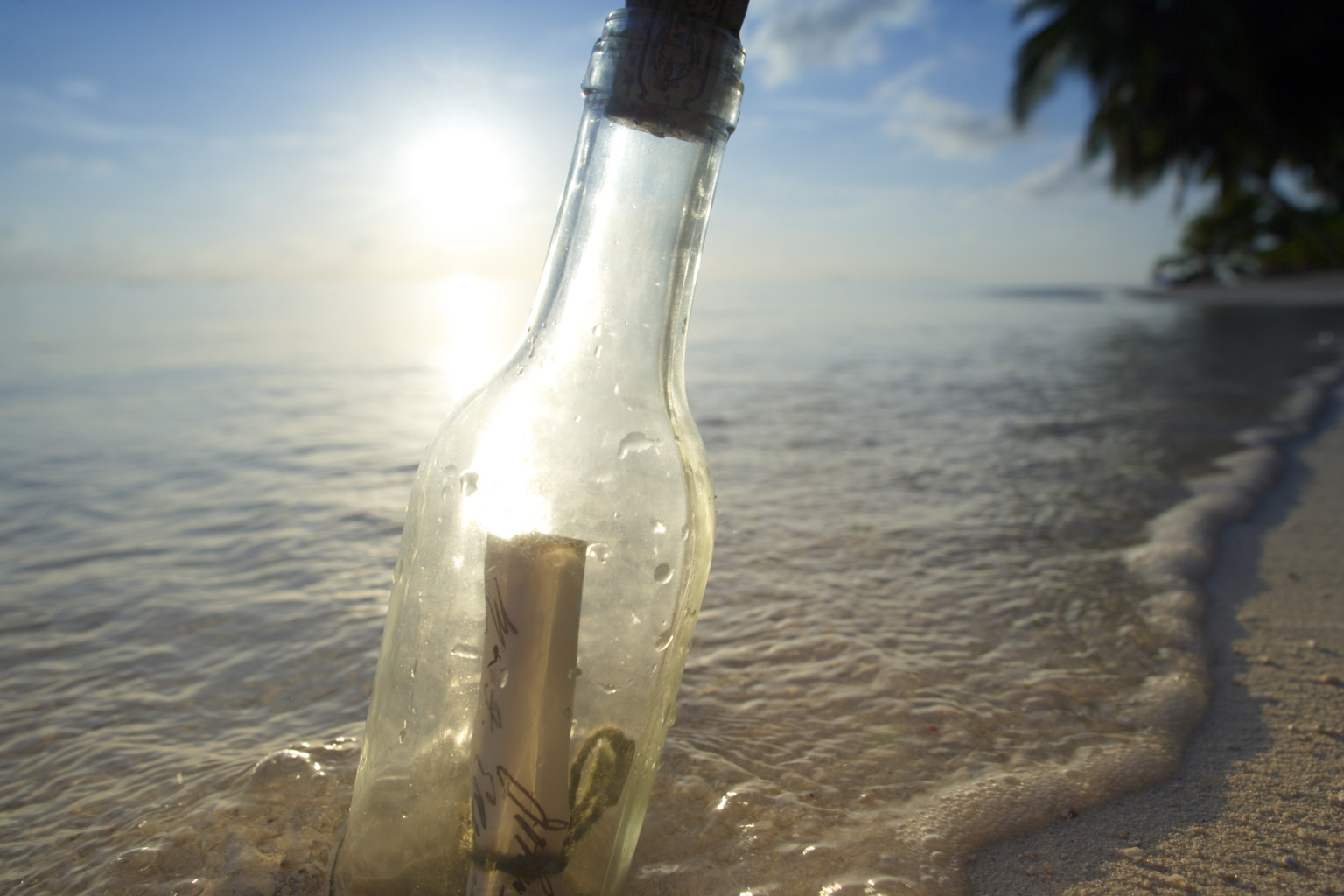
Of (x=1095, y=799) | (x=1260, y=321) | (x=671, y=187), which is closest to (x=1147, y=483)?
(x=1095, y=799)

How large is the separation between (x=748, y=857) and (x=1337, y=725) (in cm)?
97

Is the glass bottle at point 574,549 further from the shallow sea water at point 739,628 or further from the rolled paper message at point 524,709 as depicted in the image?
the shallow sea water at point 739,628

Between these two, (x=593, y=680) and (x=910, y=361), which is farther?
(x=910, y=361)

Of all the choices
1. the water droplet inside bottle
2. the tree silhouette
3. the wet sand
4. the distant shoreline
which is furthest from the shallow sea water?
the tree silhouette

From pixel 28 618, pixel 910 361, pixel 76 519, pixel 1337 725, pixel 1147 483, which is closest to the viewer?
pixel 1337 725

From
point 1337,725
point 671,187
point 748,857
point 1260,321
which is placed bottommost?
point 748,857

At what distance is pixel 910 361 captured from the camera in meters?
7.21

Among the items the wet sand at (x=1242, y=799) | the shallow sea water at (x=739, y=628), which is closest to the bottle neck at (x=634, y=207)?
the shallow sea water at (x=739, y=628)

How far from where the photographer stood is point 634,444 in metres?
0.70

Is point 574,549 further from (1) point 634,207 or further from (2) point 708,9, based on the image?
(2) point 708,9

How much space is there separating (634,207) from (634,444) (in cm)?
19

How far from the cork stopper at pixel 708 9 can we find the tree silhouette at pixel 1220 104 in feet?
89.2

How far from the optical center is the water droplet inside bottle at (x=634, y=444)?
693 millimetres

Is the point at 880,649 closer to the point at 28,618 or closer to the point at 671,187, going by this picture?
the point at 671,187
